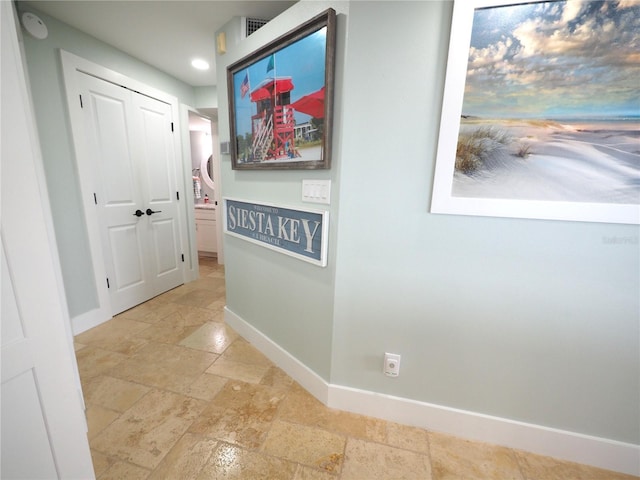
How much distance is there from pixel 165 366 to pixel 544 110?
8.20 ft

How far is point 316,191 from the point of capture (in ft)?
4.35

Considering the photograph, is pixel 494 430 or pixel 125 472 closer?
pixel 125 472

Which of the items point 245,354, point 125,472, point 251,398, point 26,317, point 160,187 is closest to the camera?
point 26,317


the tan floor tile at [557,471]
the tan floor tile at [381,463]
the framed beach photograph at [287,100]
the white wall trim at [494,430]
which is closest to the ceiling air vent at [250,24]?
the framed beach photograph at [287,100]

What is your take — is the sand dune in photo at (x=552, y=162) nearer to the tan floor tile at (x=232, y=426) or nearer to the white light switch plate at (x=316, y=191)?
the white light switch plate at (x=316, y=191)

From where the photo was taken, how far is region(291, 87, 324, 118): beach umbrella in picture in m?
1.23

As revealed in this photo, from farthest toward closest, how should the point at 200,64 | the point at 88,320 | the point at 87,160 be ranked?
the point at 200,64 → the point at 88,320 → the point at 87,160

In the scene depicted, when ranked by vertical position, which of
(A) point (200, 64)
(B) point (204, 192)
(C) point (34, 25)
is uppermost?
(A) point (200, 64)

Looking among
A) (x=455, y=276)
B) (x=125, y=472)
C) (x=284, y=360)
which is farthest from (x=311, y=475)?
(x=455, y=276)

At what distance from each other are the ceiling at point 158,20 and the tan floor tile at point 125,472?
2547 mm

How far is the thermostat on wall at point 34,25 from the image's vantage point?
1705 mm

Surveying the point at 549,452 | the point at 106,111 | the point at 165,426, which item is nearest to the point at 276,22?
the point at 106,111

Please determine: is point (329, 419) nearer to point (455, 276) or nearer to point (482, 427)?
point (482, 427)

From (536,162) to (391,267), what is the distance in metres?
0.70
